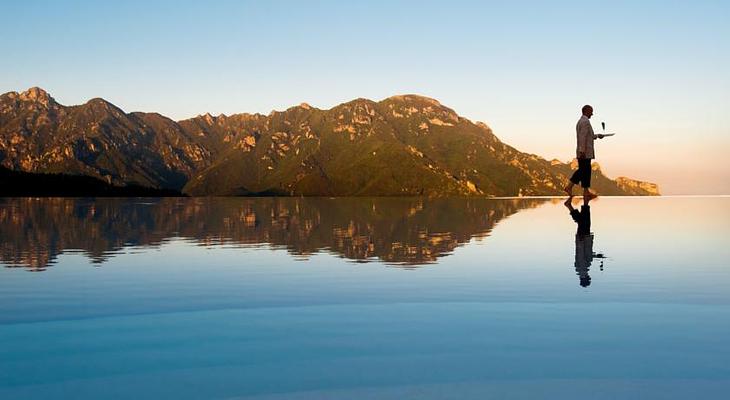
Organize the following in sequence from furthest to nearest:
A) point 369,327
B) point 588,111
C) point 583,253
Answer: point 588,111
point 583,253
point 369,327

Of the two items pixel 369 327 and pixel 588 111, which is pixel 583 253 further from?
pixel 369 327

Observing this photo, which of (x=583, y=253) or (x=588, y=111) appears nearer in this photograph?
(x=583, y=253)

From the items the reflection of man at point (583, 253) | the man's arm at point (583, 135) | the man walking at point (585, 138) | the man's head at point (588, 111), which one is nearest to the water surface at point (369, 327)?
the reflection of man at point (583, 253)

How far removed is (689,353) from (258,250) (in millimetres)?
18151

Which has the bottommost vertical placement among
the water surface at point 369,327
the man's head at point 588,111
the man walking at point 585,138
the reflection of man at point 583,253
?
the water surface at point 369,327

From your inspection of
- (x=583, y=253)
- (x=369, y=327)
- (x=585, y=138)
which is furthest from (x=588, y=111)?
(x=369, y=327)

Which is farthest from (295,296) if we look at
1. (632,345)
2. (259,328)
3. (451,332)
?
(632,345)

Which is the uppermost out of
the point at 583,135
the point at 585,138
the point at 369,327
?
the point at 583,135

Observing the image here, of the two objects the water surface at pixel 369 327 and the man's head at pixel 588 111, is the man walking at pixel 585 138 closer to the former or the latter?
the man's head at pixel 588 111

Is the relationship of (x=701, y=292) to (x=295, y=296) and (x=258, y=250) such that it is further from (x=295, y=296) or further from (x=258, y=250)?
(x=258, y=250)

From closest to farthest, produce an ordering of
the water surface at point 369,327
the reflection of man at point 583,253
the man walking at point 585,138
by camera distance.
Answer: the water surface at point 369,327 < the reflection of man at point 583,253 < the man walking at point 585,138

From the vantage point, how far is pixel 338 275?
16562mm

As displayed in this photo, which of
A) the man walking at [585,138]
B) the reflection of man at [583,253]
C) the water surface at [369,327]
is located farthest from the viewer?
the man walking at [585,138]

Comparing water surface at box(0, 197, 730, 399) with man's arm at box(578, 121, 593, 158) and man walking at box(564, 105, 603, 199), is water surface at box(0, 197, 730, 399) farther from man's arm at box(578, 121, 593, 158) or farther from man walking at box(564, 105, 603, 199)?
man's arm at box(578, 121, 593, 158)
